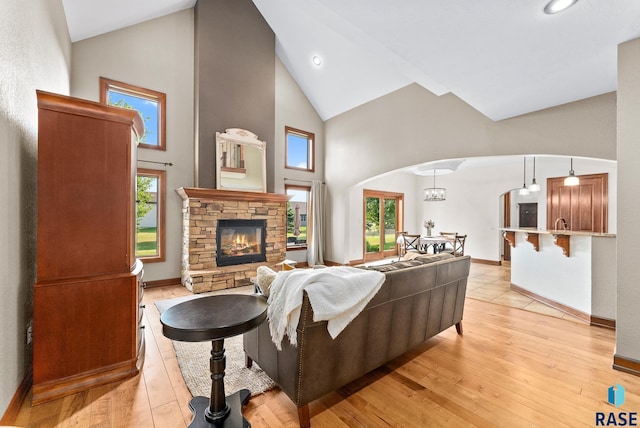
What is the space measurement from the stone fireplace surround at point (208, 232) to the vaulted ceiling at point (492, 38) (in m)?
3.01

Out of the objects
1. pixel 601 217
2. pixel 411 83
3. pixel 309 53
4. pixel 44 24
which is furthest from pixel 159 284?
pixel 601 217

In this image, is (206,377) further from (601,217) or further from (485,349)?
(601,217)

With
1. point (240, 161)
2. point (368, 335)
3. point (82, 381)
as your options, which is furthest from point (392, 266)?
point (240, 161)

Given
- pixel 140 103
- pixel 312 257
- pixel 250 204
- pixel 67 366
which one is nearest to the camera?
pixel 67 366

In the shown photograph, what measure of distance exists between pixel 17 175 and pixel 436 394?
11.0 ft

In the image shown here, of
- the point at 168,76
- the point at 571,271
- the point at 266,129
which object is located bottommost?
the point at 571,271

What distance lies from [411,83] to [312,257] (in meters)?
4.42

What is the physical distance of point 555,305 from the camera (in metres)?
3.89

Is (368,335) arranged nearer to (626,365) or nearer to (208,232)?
(626,365)

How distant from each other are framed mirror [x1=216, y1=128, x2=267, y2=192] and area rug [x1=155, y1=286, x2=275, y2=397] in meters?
3.18

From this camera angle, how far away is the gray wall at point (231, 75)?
16.9 feet

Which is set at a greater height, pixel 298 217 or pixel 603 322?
pixel 298 217

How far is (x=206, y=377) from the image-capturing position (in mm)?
2209

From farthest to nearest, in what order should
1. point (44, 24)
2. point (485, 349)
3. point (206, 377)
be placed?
1. point (485, 349)
2. point (44, 24)
3. point (206, 377)
